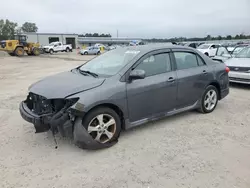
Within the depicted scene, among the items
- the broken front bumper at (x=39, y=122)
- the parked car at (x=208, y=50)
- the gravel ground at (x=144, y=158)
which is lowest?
the gravel ground at (x=144, y=158)

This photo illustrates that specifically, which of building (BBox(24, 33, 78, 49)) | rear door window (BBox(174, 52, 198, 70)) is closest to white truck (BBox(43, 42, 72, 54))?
building (BBox(24, 33, 78, 49))

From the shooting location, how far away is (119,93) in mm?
3637

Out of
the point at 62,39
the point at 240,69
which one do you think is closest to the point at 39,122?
the point at 240,69

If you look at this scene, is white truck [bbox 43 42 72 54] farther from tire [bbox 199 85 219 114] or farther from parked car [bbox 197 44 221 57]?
tire [bbox 199 85 219 114]

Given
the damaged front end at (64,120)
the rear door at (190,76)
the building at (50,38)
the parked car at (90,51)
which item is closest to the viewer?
the damaged front end at (64,120)

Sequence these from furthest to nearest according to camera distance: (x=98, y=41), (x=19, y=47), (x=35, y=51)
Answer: (x=98, y=41)
(x=35, y=51)
(x=19, y=47)

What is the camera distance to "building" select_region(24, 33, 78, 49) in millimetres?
59219

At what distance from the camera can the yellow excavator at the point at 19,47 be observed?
3036cm

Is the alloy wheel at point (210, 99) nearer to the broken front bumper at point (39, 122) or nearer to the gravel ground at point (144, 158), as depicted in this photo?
the gravel ground at point (144, 158)

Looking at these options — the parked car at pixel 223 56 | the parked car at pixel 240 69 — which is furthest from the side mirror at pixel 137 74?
the parked car at pixel 223 56

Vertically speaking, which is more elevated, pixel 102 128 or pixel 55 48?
pixel 55 48

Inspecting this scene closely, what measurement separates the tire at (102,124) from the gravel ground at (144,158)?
20 centimetres

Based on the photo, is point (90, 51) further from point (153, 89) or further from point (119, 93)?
point (119, 93)

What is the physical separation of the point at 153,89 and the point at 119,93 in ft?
2.36
